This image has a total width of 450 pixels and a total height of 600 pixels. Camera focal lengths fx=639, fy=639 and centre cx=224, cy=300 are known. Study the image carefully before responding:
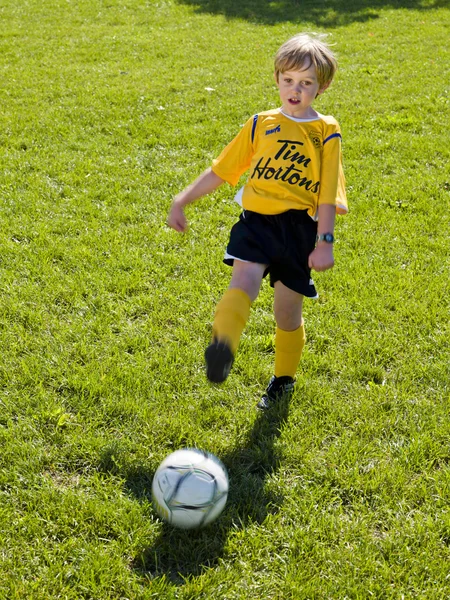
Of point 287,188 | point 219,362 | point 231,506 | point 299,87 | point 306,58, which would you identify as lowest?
point 231,506

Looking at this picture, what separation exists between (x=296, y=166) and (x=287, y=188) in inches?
4.2

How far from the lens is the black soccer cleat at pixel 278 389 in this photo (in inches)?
128

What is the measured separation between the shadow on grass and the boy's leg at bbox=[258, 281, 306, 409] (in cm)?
1082

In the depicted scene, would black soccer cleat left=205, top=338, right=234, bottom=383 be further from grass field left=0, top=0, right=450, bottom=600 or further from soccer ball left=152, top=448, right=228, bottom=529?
grass field left=0, top=0, right=450, bottom=600

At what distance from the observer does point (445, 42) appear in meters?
11.1

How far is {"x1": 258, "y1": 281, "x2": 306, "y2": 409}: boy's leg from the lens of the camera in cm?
311

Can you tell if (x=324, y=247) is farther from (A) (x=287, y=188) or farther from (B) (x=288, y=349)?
(B) (x=288, y=349)

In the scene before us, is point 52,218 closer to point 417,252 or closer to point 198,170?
point 198,170

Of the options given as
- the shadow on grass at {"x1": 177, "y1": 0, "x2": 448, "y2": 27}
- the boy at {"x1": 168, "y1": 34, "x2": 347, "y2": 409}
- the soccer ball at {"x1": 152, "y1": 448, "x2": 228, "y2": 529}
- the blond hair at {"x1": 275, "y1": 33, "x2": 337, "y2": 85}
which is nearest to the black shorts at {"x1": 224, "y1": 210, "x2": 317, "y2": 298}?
the boy at {"x1": 168, "y1": 34, "x2": 347, "y2": 409}

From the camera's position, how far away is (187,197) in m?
3.05

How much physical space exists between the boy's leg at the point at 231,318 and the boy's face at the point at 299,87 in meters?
0.75

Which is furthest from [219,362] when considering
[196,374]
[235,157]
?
[235,157]

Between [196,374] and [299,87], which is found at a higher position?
[299,87]

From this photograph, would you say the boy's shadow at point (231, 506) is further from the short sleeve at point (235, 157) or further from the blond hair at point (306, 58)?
the blond hair at point (306, 58)
